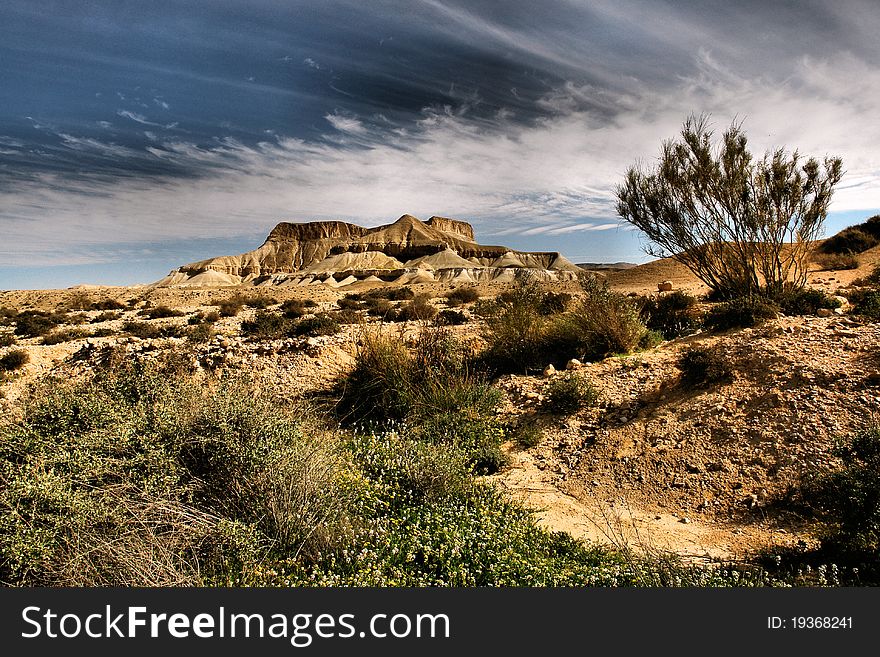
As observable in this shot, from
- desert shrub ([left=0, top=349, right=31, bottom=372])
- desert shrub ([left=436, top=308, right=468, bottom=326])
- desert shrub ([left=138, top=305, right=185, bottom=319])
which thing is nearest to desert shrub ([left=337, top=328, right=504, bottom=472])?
desert shrub ([left=436, top=308, right=468, bottom=326])

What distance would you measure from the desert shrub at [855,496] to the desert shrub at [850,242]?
24218 mm

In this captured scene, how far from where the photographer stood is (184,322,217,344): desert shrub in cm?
1024

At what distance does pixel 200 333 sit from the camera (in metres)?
10.8

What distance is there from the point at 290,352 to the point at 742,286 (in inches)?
400

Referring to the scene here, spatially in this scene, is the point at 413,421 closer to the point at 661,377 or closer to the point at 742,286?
the point at 661,377

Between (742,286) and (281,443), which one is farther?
(742,286)

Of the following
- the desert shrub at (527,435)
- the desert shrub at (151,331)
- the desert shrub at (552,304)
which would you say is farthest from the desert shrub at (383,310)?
the desert shrub at (527,435)

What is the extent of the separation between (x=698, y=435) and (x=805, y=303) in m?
5.50

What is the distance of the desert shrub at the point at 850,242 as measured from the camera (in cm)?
2283

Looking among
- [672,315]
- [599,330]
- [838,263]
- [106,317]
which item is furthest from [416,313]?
[838,263]

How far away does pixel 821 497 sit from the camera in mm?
3871

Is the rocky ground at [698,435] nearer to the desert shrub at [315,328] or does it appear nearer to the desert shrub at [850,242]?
the desert shrub at [315,328]

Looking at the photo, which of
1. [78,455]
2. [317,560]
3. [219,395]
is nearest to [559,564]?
[317,560]

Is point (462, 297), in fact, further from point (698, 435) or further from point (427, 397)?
point (698, 435)
